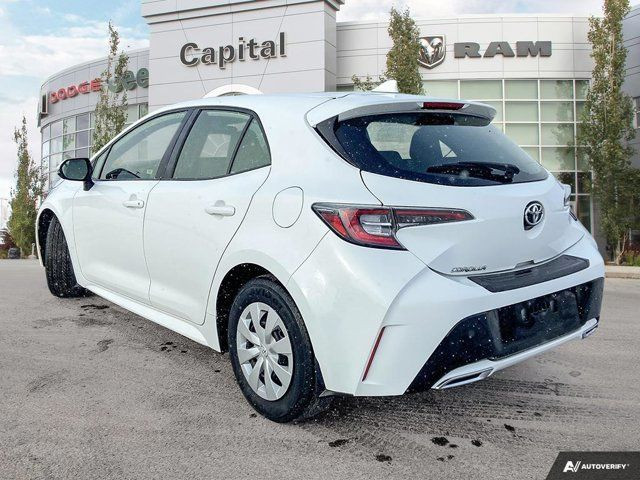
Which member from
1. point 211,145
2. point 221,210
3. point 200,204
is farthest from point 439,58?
point 221,210

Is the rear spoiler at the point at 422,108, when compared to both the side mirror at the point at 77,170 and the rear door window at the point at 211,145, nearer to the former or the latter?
the rear door window at the point at 211,145

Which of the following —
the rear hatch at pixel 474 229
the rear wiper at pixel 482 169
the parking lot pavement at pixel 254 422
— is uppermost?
the rear wiper at pixel 482 169

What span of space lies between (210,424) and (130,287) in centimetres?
145

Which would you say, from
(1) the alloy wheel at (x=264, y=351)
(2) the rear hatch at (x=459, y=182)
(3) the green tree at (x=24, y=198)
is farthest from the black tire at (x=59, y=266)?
(3) the green tree at (x=24, y=198)

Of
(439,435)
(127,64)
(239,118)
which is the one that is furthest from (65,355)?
(127,64)

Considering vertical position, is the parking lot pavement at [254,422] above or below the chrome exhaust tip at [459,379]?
below

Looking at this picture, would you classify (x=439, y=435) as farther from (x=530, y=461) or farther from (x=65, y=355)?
(x=65, y=355)

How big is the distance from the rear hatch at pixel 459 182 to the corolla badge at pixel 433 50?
18434 millimetres

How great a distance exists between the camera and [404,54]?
1894cm

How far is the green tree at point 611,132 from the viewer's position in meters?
18.1

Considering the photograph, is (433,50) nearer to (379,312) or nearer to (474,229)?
(474,229)

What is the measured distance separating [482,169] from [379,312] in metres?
0.95

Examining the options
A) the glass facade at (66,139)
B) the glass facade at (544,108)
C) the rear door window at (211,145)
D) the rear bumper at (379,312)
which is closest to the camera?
the rear bumper at (379,312)

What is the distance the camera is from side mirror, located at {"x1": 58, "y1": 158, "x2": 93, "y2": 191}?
14.6ft
